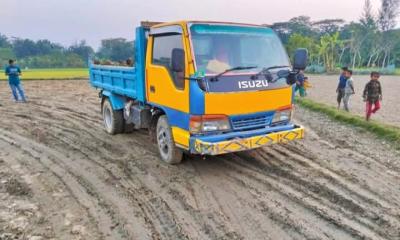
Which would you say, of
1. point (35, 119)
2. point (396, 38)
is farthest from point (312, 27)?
point (35, 119)

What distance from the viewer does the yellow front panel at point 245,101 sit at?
482cm

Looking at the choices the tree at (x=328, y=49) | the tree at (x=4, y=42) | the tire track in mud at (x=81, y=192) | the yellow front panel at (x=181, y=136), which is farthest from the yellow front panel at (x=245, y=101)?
the tree at (x=4, y=42)

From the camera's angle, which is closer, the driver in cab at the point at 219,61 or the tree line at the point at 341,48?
the driver in cab at the point at 219,61

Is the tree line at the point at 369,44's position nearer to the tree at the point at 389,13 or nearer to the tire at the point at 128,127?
the tree at the point at 389,13

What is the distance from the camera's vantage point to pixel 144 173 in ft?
17.8

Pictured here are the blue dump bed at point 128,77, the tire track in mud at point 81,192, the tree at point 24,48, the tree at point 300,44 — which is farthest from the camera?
the tree at point 24,48

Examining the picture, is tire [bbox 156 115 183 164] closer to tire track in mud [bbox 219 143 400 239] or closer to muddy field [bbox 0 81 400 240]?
muddy field [bbox 0 81 400 240]

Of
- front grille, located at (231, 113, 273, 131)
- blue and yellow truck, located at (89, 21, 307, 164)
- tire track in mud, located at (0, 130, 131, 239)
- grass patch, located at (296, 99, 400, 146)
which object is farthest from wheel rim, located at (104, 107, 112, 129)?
grass patch, located at (296, 99, 400, 146)

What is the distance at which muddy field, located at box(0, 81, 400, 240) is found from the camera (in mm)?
3701

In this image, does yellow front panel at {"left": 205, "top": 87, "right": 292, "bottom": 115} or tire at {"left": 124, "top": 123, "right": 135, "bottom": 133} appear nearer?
yellow front panel at {"left": 205, "top": 87, "right": 292, "bottom": 115}

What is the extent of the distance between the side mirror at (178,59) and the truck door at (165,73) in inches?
1.2

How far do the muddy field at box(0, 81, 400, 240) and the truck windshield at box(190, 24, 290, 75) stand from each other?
162 cm

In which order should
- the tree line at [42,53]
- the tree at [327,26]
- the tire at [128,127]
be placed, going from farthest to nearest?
the tree at [327,26] < the tree line at [42,53] < the tire at [128,127]

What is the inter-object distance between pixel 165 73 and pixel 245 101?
1.31 meters
